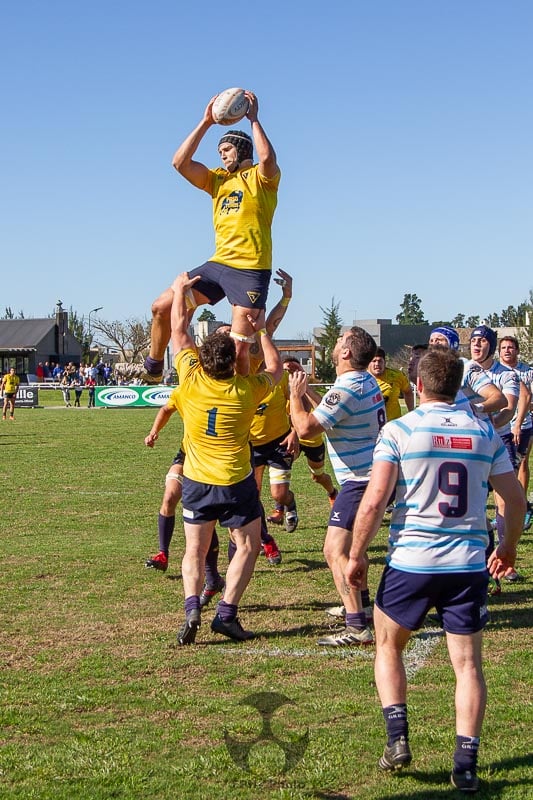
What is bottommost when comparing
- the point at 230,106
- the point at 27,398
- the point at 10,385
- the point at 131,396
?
the point at 27,398

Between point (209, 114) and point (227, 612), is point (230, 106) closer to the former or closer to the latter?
point (209, 114)

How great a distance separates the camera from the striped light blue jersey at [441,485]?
4.55 meters

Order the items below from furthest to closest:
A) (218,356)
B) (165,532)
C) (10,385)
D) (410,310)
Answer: (410,310) < (10,385) < (165,532) < (218,356)

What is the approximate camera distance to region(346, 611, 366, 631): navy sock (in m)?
7.09

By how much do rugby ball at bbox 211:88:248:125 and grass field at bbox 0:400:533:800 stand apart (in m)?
3.82

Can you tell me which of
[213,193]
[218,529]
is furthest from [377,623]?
[218,529]

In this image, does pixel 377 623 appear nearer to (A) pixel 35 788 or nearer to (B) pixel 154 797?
(B) pixel 154 797

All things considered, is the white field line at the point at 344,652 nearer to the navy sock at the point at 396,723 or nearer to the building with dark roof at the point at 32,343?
the navy sock at the point at 396,723

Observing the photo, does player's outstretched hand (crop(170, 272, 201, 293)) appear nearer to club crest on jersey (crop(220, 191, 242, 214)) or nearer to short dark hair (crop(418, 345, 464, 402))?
club crest on jersey (crop(220, 191, 242, 214))

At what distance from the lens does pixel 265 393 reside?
24.0 ft

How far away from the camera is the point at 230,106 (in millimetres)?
6969

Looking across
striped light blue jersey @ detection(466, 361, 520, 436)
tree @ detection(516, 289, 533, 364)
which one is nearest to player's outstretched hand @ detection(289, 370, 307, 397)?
striped light blue jersey @ detection(466, 361, 520, 436)

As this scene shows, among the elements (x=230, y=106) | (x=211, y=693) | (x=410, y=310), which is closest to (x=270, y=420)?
(x=230, y=106)

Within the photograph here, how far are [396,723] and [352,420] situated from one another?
2.78 metres
